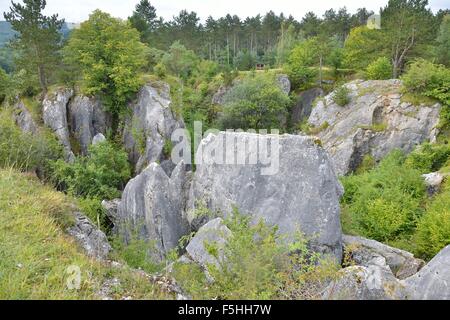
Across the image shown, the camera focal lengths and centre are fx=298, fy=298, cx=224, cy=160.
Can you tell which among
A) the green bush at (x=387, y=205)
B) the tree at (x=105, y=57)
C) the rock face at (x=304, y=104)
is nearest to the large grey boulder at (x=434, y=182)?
the green bush at (x=387, y=205)

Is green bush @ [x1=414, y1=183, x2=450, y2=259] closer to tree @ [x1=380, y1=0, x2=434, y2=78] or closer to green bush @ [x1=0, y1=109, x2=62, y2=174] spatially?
green bush @ [x1=0, y1=109, x2=62, y2=174]

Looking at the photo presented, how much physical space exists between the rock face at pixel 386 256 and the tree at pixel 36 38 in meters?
22.8

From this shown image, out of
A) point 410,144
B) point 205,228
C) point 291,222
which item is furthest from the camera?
point 410,144

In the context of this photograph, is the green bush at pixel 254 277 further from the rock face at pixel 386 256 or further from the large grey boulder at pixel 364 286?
the rock face at pixel 386 256

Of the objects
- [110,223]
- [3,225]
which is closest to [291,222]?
[3,225]

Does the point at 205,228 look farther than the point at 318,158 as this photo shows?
No

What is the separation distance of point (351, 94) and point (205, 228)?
1849cm

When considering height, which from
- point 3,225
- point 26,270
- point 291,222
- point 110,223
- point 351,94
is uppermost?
point 351,94

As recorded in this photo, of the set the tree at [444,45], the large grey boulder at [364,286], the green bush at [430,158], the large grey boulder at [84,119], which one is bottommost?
the large grey boulder at [364,286]

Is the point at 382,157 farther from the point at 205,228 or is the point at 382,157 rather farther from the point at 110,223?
the point at 110,223

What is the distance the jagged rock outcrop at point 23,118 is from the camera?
21078 mm

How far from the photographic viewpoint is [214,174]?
10.4 metres

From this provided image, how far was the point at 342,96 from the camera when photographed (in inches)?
850
